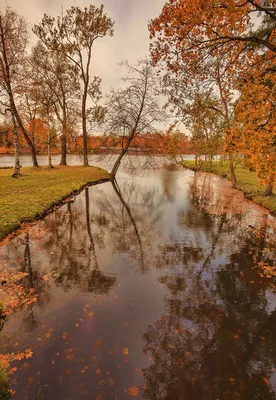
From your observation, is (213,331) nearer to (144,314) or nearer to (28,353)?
(144,314)

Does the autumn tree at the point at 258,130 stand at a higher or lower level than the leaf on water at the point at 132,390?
higher

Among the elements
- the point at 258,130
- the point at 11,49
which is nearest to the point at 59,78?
the point at 11,49

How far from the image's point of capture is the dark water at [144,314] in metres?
3.85

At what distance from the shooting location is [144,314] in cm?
542

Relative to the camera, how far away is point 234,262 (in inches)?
318

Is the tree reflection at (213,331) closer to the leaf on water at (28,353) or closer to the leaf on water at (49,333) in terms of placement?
the leaf on water at (49,333)

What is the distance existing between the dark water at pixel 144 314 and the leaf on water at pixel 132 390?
0.08 ft

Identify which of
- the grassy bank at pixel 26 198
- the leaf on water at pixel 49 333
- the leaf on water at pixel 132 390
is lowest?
the leaf on water at pixel 132 390

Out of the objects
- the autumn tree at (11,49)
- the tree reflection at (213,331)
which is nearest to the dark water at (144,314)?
the tree reflection at (213,331)

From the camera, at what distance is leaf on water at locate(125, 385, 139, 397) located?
3.68m

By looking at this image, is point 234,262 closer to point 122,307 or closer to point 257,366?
point 257,366

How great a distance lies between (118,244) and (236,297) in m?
4.87

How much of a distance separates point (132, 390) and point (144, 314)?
175 cm

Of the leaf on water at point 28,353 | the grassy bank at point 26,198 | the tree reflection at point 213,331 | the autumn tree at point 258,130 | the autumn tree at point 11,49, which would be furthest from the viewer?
the autumn tree at point 11,49
